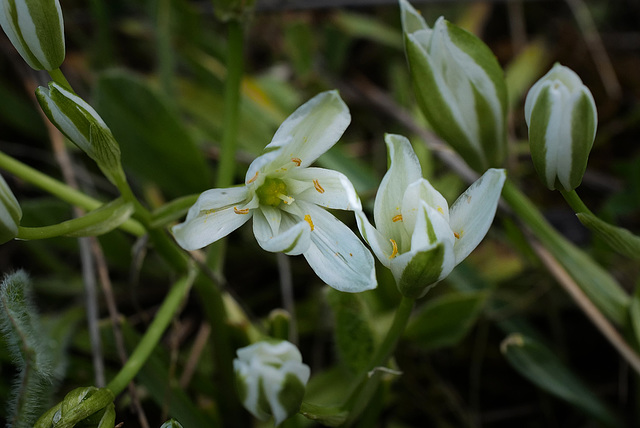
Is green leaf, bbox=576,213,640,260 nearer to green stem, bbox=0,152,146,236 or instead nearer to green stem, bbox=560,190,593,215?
green stem, bbox=560,190,593,215

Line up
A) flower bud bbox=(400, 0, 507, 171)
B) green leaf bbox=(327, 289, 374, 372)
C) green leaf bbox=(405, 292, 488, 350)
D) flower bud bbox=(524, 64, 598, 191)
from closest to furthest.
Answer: flower bud bbox=(524, 64, 598, 191) < flower bud bbox=(400, 0, 507, 171) < green leaf bbox=(327, 289, 374, 372) < green leaf bbox=(405, 292, 488, 350)

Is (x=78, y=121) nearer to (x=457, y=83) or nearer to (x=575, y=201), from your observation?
(x=457, y=83)

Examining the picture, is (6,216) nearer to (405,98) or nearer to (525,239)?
(525,239)

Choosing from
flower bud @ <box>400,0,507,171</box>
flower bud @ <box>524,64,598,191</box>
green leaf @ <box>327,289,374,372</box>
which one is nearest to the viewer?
flower bud @ <box>524,64,598,191</box>

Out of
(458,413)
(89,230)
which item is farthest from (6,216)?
(458,413)

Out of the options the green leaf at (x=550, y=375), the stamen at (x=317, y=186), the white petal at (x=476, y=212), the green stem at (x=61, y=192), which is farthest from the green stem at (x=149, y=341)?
the green leaf at (x=550, y=375)

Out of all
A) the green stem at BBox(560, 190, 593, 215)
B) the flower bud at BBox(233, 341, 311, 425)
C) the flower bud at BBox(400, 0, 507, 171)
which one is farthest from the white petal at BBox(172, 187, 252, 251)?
the green stem at BBox(560, 190, 593, 215)

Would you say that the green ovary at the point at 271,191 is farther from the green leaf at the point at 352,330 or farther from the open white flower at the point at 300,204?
the green leaf at the point at 352,330
